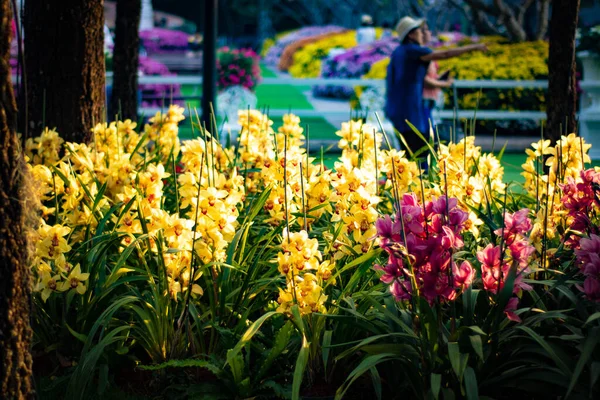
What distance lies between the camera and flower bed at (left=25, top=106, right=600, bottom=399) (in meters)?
3.04

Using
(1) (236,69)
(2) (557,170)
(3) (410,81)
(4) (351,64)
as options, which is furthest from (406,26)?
(4) (351,64)

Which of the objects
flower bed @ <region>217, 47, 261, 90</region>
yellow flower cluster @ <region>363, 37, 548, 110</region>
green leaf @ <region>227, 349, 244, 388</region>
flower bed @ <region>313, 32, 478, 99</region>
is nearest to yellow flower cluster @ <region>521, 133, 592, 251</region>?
green leaf @ <region>227, 349, 244, 388</region>

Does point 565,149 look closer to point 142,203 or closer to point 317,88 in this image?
point 142,203

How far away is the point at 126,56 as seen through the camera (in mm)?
7469

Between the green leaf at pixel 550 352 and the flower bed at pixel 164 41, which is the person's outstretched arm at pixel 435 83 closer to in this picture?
the green leaf at pixel 550 352

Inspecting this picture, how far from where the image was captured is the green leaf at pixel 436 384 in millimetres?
2842

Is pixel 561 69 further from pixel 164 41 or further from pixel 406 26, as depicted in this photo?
pixel 164 41

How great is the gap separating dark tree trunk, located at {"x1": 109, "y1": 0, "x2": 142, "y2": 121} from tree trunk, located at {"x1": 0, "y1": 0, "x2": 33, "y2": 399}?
480 cm

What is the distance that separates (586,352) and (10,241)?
178cm

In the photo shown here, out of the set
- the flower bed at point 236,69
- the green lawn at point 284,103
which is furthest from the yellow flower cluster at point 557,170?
the flower bed at point 236,69

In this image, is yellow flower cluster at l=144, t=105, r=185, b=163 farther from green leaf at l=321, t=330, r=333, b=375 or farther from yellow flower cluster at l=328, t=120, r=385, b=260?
green leaf at l=321, t=330, r=333, b=375

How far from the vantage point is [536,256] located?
146 inches

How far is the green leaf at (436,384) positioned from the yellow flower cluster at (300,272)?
1.80 ft

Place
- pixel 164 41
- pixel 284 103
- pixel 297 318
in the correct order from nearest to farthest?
pixel 297 318 < pixel 284 103 < pixel 164 41
